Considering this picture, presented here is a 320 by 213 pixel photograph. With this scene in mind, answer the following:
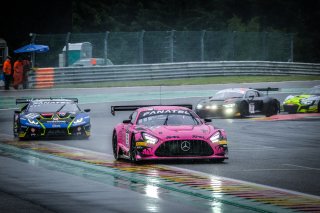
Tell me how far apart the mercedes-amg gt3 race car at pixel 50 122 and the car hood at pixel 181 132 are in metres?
7.14

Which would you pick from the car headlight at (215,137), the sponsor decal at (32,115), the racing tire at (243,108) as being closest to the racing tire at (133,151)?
the car headlight at (215,137)

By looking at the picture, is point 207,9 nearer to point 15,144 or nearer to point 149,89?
point 149,89

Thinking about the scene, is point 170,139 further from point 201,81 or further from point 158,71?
point 201,81

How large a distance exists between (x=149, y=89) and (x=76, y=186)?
99.6ft

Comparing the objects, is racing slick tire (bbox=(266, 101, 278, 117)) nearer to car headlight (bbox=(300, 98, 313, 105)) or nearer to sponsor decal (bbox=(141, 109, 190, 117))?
car headlight (bbox=(300, 98, 313, 105))

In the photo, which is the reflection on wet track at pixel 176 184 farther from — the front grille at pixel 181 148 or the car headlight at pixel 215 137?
the car headlight at pixel 215 137

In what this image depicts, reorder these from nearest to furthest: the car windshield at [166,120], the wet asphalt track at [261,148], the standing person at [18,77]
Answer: the wet asphalt track at [261,148] → the car windshield at [166,120] → the standing person at [18,77]

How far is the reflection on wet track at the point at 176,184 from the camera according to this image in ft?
40.2

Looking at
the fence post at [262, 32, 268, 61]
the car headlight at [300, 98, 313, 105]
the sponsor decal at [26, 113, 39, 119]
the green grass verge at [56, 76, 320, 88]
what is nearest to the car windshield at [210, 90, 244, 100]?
the car headlight at [300, 98, 313, 105]

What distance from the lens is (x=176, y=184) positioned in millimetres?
14586

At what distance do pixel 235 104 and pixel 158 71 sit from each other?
52.6 feet

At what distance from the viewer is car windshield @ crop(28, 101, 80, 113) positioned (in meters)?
25.3

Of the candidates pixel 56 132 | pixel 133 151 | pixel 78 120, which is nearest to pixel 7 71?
pixel 78 120

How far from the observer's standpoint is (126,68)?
48094 mm
